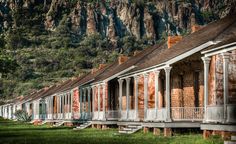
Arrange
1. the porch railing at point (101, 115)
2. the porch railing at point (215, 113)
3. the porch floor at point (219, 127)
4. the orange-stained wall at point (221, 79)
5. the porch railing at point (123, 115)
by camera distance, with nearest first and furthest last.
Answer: the porch floor at point (219, 127)
the porch railing at point (215, 113)
the orange-stained wall at point (221, 79)
the porch railing at point (123, 115)
the porch railing at point (101, 115)

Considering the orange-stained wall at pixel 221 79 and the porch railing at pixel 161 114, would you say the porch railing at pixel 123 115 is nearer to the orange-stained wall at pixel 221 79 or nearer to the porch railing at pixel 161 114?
the porch railing at pixel 161 114

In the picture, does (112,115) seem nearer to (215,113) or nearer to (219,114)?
(215,113)

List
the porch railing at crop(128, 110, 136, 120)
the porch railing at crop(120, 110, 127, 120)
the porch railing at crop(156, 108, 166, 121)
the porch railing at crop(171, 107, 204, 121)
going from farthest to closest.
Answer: the porch railing at crop(120, 110, 127, 120)
the porch railing at crop(128, 110, 136, 120)
the porch railing at crop(156, 108, 166, 121)
the porch railing at crop(171, 107, 204, 121)

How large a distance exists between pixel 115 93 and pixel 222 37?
22.7 metres

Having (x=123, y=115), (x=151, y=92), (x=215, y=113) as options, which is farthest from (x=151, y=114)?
(x=215, y=113)

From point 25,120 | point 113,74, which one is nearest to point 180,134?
point 113,74

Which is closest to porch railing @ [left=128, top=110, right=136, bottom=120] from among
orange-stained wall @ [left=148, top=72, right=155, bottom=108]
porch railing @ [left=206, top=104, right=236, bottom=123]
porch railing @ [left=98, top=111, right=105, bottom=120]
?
orange-stained wall @ [left=148, top=72, right=155, bottom=108]

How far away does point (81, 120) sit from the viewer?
52.7 metres

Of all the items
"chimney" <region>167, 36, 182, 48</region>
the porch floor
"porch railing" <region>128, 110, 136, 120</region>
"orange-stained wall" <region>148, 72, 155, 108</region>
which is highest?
"chimney" <region>167, 36, 182, 48</region>

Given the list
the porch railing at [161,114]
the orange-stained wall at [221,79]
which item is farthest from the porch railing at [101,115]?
the orange-stained wall at [221,79]

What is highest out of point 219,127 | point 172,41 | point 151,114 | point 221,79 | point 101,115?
point 172,41

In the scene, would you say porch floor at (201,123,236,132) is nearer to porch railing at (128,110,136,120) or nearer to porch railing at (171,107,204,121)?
porch railing at (171,107,204,121)

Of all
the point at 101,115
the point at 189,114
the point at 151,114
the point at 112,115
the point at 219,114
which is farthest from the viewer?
the point at 101,115

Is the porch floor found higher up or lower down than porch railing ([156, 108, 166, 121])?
lower down
